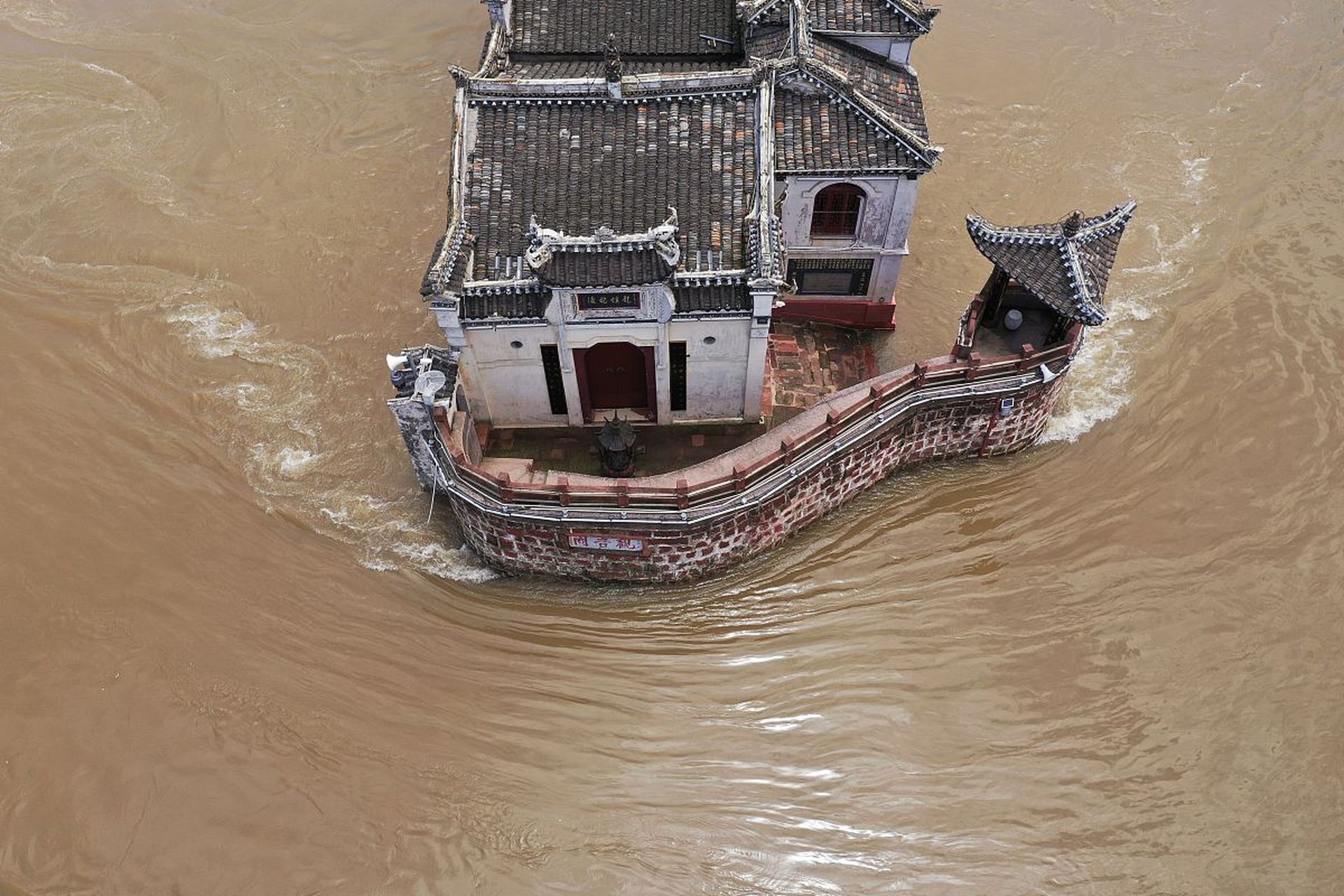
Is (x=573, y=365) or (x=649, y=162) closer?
(x=649, y=162)

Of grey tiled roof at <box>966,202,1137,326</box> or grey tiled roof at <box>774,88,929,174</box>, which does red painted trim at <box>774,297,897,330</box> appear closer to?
grey tiled roof at <box>774,88,929,174</box>

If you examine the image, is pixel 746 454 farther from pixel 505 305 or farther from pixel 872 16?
pixel 872 16

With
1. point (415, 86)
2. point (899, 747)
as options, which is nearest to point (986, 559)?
point (899, 747)

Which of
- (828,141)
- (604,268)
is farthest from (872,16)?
(604,268)

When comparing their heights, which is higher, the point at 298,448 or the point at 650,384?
the point at 650,384

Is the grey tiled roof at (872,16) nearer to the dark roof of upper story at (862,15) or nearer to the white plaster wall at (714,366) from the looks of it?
the dark roof of upper story at (862,15)

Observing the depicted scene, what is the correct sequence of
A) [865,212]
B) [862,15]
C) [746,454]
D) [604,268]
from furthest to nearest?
[862,15]
[865,212]
[746,454]
[604,268]

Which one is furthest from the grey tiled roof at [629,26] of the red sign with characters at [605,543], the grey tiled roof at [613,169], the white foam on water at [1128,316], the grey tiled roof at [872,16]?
the red sign with characters at [605,543]
